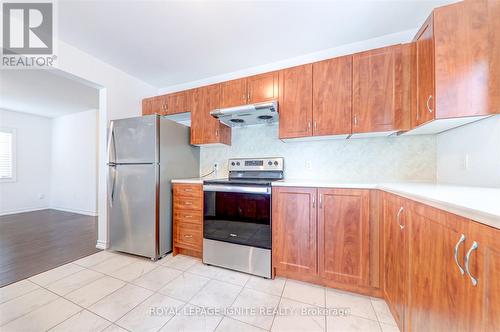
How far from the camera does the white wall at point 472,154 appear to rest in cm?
124

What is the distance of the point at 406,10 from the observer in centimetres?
174

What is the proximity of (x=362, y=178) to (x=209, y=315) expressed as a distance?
1.98 metres

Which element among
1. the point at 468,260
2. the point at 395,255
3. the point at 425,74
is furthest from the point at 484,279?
the point at 425,74

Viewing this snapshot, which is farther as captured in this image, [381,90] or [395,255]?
[381,90]

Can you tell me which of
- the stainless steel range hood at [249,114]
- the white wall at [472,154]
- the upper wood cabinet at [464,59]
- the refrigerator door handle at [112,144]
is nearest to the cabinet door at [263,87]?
the stainless steel range hood at [249,114]

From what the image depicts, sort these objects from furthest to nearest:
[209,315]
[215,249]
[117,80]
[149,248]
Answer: [117,80], [149,248], [215,249], [209,315]

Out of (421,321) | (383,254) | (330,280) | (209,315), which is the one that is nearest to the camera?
(421,321)

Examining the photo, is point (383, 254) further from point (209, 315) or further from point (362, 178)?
point (209, 315)

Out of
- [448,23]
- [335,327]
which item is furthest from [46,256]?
[448,23]

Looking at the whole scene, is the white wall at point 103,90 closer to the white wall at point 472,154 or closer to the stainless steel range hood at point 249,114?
the stainless steel range hood at point 249,114

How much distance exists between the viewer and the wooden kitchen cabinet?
255 cm

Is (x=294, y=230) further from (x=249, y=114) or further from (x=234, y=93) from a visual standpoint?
(x=234, y=93)

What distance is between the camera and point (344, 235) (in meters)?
1.67

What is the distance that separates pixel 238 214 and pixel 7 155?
606cm
